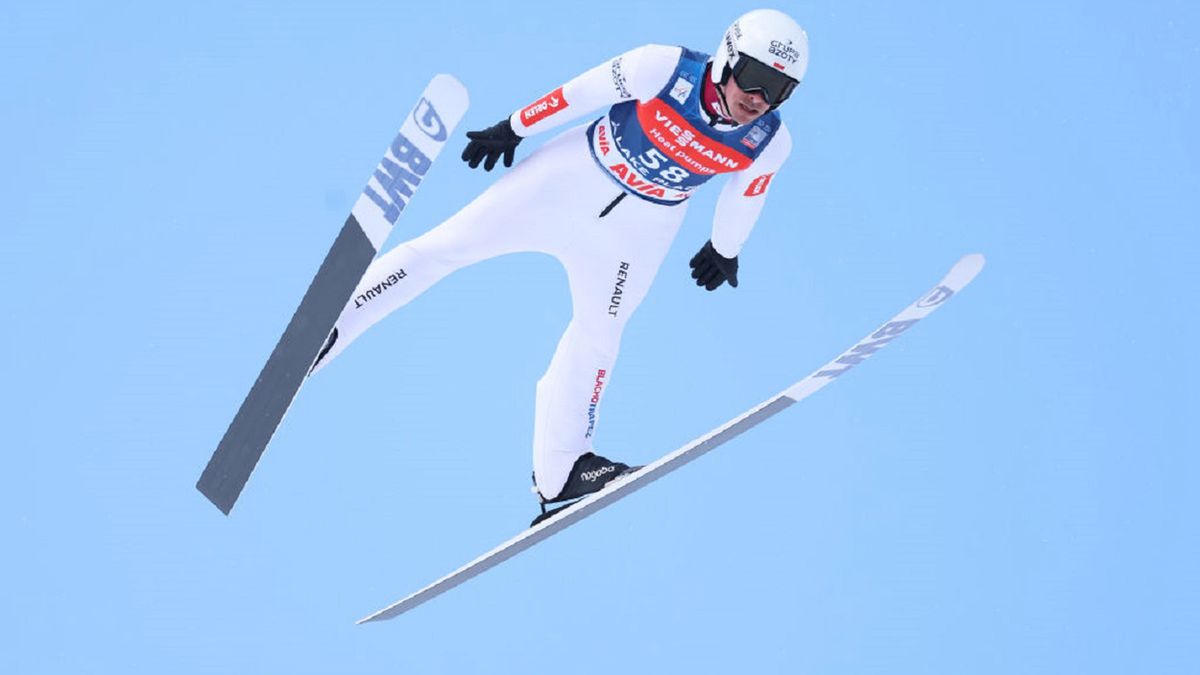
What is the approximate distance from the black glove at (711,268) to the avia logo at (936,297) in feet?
2.30

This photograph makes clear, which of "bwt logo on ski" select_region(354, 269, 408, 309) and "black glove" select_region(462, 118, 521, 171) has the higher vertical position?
"black glove" select_region(462, 118, 521, 171)

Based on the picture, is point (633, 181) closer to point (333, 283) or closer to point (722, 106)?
point (722, 106)

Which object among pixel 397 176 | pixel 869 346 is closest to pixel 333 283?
pixel 397 176

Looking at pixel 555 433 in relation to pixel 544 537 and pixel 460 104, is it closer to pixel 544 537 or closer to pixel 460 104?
pixel 544 537

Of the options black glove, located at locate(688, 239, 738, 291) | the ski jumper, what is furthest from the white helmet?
black glove, located at locate(688, 239, 738, 291)

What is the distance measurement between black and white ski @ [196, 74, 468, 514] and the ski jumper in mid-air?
0.97 feet

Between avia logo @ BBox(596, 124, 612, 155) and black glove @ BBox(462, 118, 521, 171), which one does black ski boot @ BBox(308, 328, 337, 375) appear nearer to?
black glove @ BBox(462, 118, 521, 171)

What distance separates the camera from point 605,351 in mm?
4742

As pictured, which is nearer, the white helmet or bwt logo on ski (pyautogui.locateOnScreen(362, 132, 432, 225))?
bwt logo on ski (pyautogui.locateOnScreen(362, 132, 432, 225))

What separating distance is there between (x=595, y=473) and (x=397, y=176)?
4.05ft

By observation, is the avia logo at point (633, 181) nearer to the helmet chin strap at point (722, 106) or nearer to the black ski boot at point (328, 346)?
the helmet chin strap at point (722, 106)

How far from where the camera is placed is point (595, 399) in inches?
188

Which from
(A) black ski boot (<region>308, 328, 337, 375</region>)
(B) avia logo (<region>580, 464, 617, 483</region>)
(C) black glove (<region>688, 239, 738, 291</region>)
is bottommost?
(B) avia logo (<region>580, 464, 617, 483</region>)

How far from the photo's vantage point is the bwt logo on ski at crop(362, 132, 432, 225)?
3734mm
